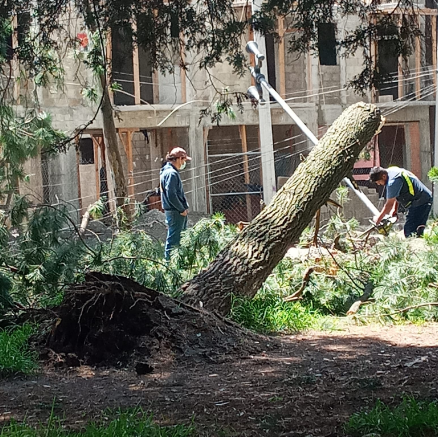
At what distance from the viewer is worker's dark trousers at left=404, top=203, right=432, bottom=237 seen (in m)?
11.7

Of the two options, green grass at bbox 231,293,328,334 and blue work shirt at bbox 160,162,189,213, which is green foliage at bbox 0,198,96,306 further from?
blue work shirt at bbox 160,162,189,213

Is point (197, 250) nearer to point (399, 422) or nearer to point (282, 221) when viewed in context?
point (282, 221)

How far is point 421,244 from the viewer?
9078 millimetres

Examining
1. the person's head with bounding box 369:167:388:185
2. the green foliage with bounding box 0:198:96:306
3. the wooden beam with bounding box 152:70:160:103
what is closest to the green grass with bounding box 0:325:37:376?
the green foliage with bounding box 0:198:96:306

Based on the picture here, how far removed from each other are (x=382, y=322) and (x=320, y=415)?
3.57 m

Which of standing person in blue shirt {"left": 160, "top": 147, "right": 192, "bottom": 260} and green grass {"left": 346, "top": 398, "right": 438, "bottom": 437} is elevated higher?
standing person in blue shirt {"left": 160, "top": 147, "right": 192, "bottom": 260}

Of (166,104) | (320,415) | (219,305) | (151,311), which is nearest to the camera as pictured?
(320,415)

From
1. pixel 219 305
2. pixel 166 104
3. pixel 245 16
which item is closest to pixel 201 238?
pixel 219 305

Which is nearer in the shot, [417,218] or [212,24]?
[212,24]

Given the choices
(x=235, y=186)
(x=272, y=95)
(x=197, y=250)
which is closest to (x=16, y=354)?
(x=197, y=250)

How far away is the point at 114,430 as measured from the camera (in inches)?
147

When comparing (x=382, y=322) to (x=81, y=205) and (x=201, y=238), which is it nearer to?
(x=201, y=238)

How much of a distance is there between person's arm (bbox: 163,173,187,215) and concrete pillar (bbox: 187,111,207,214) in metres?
9.73

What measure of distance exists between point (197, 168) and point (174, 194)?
10.1m
